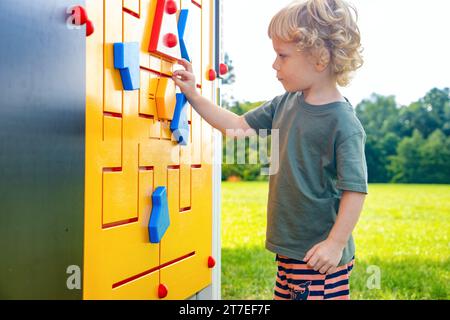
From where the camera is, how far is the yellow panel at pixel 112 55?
1.23 meters

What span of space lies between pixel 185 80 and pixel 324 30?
0.42 metres

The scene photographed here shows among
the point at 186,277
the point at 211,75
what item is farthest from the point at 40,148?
the point at 211,75

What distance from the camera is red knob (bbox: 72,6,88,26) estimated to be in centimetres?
109

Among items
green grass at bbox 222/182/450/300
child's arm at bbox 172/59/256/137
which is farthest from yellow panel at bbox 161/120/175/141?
green grass at bbox 222/182/450/300

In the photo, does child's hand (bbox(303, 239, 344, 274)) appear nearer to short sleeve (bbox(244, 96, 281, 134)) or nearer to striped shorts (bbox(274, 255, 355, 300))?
striped shorts (bbox(274, 255, 355, 300))

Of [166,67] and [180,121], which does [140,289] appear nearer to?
[180,121]

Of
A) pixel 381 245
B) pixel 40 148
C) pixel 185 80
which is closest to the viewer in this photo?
pixel 40 148

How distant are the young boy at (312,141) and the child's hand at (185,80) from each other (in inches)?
10.7

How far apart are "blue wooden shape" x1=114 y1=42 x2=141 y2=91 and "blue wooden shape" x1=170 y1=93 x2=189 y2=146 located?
0.25 meters

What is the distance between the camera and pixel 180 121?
1561mm

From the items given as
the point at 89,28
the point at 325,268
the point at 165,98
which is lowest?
the point at 325,268

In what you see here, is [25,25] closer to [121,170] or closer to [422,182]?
[121,170]
